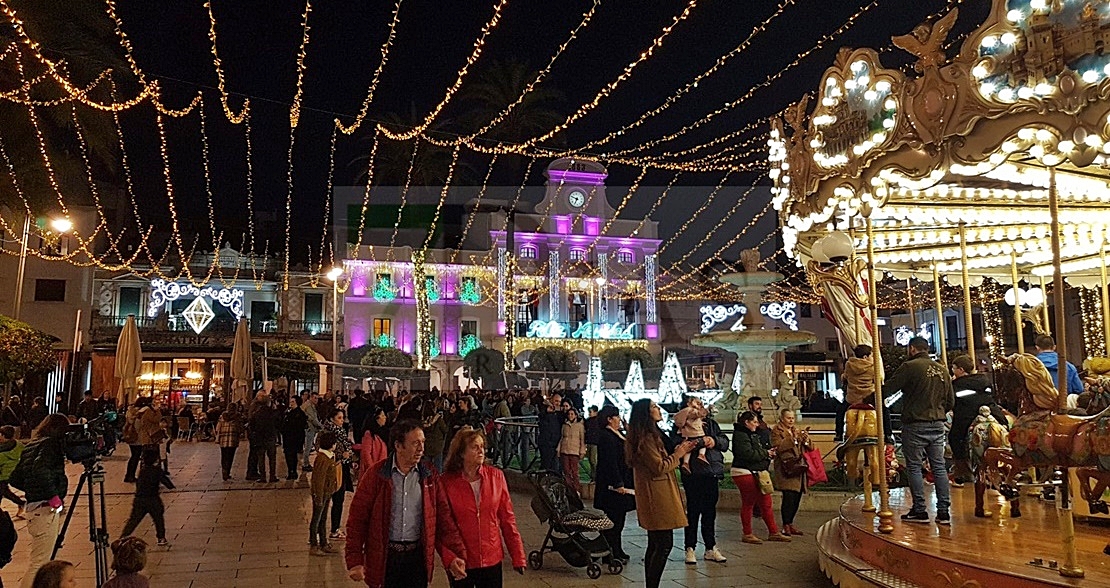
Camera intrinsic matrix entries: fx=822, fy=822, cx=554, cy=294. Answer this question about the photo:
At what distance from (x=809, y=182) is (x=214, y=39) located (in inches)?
299

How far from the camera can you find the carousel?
553 cm

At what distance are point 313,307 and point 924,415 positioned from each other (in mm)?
38448

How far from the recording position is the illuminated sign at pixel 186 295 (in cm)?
3912

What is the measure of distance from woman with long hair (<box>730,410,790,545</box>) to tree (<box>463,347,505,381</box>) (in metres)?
21.5

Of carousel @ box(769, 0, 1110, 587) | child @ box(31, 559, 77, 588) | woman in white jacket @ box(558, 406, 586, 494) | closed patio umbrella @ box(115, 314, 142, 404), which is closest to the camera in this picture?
child @ box(31, 559, 77, 588)

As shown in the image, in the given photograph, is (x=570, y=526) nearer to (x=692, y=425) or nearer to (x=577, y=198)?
(x=692, y=425)

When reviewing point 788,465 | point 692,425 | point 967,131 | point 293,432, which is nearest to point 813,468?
point 788,465

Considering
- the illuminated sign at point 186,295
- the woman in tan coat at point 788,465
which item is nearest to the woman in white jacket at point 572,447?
the woman in tan coat at point 788,465

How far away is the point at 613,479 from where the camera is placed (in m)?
7.96

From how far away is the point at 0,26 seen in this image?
18469mm

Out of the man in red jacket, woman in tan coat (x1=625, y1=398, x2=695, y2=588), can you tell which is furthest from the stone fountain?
the man in red jacket

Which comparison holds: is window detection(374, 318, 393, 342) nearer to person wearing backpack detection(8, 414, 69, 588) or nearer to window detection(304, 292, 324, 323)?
window detection(304, 292, 324, 323)

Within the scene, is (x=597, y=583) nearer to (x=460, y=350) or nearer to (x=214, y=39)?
(x=214, y=39)

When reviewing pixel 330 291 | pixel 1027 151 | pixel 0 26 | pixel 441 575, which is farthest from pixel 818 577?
pixel 330 291
